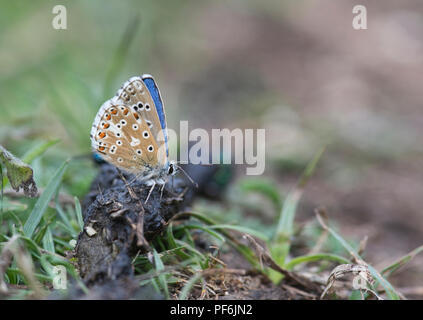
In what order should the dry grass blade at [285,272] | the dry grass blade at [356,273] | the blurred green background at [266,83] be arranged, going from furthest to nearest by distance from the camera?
the blurred green background at [266,83], the dry grass blade at [285,272], the dry grass blade at [356,273]

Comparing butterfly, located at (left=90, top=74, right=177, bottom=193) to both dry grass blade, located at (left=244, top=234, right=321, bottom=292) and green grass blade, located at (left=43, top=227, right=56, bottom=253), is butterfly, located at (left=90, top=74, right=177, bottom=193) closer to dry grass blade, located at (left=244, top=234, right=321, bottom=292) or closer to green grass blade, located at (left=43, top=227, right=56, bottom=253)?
green grass blade, located at (left=43, top=227, right=56, bottom=253)

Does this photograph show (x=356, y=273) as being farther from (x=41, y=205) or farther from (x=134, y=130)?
(x=41, y=205)

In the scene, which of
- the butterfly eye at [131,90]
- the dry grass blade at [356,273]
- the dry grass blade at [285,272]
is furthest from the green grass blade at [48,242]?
the dry grass blade at [356,273]

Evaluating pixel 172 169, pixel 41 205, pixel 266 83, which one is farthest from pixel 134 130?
pixel 266 83

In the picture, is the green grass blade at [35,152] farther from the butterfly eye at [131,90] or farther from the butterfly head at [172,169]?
the butterfly head at [172,169]

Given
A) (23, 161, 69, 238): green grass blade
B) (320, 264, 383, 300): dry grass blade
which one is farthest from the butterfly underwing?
(320, 264, 383, 300): dry grass blade
